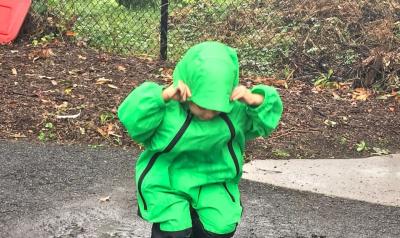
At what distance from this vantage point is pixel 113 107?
17.5 feet

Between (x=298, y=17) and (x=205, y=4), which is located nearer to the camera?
(x=298, y=17)

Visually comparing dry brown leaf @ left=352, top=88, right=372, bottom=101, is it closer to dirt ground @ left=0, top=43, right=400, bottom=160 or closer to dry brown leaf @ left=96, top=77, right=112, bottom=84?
dirt ground @ left=0, top=43, right=400, bottom=160

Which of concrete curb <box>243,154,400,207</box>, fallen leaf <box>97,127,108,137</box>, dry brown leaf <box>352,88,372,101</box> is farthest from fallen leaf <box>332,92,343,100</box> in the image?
fallen leaf <box>97,127,108,137</box>

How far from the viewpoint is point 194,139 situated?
2451 mm

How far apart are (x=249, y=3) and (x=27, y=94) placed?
12.4ft

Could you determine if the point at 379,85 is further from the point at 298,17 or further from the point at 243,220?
the point at 243,220

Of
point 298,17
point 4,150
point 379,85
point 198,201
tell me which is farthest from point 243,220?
point 298,17

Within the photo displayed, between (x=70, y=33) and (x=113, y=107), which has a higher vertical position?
(x=70, y=33)

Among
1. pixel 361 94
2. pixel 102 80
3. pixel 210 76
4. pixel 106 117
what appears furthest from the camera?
pixel 361 94

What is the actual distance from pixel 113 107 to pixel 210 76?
3.11 metres

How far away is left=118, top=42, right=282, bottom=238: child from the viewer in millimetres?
2373

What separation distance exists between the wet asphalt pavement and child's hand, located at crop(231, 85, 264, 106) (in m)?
1.34

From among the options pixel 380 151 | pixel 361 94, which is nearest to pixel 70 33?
pixel 361 94

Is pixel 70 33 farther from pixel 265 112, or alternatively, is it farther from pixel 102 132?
pixel 265 112
